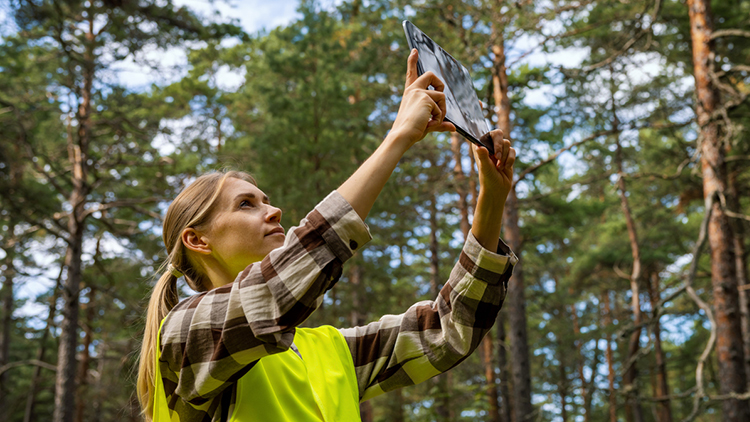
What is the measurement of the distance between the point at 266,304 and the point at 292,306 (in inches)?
2.4

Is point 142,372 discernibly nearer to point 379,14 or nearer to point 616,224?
point 379,14

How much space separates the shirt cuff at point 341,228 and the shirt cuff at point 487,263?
595 millimetres

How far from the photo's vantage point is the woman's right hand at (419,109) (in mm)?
1288

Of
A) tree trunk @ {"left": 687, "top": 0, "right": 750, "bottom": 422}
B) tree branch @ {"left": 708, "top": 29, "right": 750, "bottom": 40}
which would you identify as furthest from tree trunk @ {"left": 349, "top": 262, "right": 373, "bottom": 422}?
tree branch @ {"left": 708, "top": 29, "right": 750, "bottom": 40}

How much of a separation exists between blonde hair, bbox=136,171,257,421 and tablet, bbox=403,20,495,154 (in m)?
0.68

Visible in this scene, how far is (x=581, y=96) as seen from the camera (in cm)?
1603

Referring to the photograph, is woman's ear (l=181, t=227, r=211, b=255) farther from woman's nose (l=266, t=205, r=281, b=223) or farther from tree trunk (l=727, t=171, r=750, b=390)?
tree trunk (l=727, t=171, r=750, b=390)

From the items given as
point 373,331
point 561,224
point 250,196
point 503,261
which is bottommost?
point 373,331

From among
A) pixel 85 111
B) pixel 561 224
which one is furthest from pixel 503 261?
pixel 561 224

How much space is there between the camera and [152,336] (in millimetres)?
1595

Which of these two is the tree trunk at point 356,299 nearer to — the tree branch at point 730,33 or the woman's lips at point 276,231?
the tree branch at point 730,33

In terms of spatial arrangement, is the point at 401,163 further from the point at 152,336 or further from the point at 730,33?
the point at 152,336

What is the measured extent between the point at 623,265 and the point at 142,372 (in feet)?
62.7

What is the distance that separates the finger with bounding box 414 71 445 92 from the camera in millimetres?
1402
